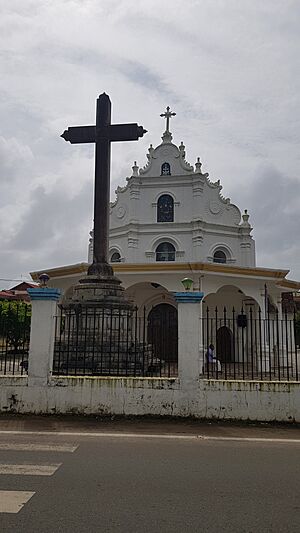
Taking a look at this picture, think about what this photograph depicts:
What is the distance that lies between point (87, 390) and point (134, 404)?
81 centimetres

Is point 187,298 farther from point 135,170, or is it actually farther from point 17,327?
point 135,170

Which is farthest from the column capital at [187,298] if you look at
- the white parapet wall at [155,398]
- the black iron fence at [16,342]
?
the black iron fence at [16,342]

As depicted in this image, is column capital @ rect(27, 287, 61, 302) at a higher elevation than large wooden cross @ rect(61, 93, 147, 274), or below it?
below

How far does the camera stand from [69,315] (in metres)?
10.4

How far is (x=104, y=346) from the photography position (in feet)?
32.2

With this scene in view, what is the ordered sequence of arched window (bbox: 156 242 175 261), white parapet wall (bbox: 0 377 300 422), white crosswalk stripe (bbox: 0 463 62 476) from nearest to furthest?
1. white crosswalk stripe (bbox: 0 463 62 476)
2. white parapet wall (bbox: 0 377 300 422)
3. arched window (bbox: 156 242 175 261)

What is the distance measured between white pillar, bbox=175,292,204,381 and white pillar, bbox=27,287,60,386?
2189 mm

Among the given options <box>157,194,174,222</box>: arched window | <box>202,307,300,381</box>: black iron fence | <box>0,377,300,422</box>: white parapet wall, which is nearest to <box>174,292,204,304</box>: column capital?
<box>202,307,300,381</box>: black iron fence

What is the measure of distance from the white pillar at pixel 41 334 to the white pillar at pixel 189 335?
219 centimetres

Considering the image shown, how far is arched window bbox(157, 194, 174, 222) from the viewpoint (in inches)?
955

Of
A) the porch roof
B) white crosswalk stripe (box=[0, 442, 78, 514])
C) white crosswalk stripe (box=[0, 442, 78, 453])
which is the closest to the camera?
white crosswalk stripe (box=[0, 442, 78, 514])

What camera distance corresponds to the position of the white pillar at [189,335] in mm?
7723

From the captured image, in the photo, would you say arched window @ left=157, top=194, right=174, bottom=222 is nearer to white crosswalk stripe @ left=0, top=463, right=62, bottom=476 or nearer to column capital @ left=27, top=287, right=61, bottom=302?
column capital @ left=27, top=287, right=61, bottom=302

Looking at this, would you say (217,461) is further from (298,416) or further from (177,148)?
(177,148)
